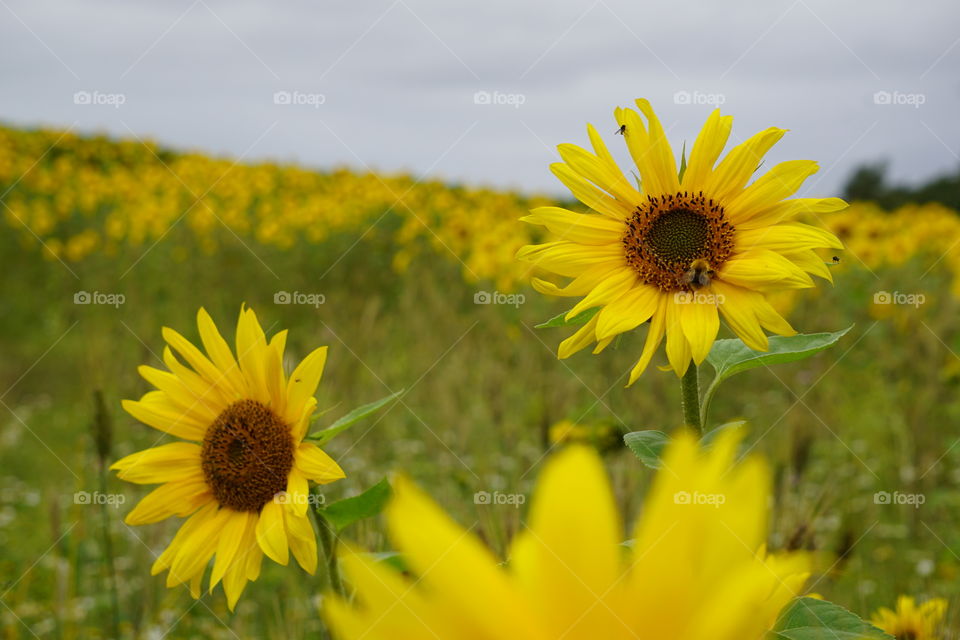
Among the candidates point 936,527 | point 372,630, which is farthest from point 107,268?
point 372,630

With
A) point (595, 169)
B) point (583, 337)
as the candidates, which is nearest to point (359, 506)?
point (583, 337)

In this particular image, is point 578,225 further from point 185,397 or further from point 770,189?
point 185,397

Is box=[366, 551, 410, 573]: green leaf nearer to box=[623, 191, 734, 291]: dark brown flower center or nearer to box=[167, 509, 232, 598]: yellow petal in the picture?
box=[167, 509, 232, 598]: yellow petal

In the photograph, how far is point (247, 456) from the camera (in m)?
1.62

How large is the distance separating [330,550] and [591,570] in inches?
42.6

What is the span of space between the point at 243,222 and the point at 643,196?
33.5 feet

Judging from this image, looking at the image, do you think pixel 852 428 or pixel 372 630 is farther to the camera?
pixel 852 428

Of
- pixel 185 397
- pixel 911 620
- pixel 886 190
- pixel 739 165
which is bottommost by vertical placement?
pixel 911 620

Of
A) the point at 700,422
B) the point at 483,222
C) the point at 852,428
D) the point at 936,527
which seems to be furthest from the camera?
the point at 483,222

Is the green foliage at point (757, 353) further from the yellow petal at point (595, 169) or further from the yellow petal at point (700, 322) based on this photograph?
the yellow petal at point (595, 169)

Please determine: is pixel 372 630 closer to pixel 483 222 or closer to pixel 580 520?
pixel 580 520

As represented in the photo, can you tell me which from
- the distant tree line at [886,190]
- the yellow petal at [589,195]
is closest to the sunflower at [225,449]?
the yellow petal at [589,195]

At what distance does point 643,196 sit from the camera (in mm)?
1699

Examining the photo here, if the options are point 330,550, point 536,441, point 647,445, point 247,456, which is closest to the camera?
point 647,445
